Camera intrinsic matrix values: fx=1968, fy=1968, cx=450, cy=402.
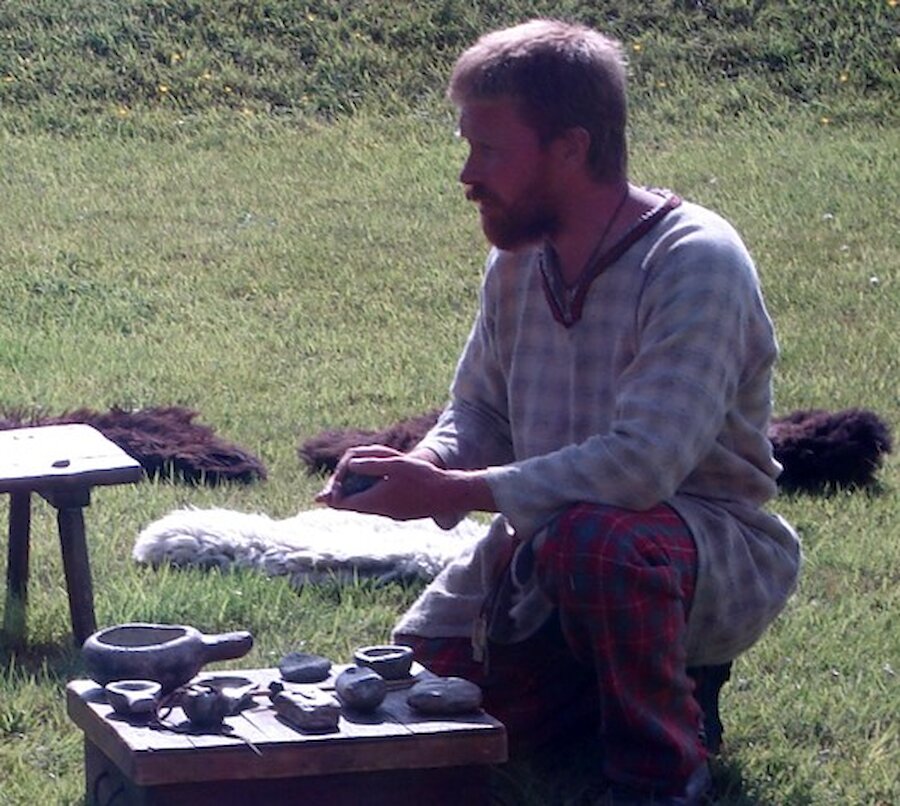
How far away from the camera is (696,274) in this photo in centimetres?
354

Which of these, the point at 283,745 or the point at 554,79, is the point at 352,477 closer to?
the point at 283,745

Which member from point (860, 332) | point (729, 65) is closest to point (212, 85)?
point (729, 65)

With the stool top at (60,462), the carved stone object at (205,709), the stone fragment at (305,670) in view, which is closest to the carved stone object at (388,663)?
the stone fragment at (305,670)

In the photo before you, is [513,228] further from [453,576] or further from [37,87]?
[37,87]

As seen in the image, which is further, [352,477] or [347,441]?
[347,441]

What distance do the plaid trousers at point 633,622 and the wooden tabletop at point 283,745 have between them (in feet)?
Result: 0.78

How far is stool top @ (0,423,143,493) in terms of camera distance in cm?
456

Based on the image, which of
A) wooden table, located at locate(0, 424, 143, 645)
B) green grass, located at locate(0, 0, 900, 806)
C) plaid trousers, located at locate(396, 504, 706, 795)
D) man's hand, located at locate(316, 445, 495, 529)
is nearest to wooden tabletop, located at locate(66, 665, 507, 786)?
plaid trousers, located at locate(396, 504, 706, 795)

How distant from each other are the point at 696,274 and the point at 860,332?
18.9 feet

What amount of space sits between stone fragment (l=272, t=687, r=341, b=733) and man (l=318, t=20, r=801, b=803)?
40cm

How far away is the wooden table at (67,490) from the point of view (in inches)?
180

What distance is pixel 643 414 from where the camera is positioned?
11.4 ft

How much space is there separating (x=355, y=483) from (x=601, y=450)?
0.48 m

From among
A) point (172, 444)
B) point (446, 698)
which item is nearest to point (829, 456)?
point (172, 444)
